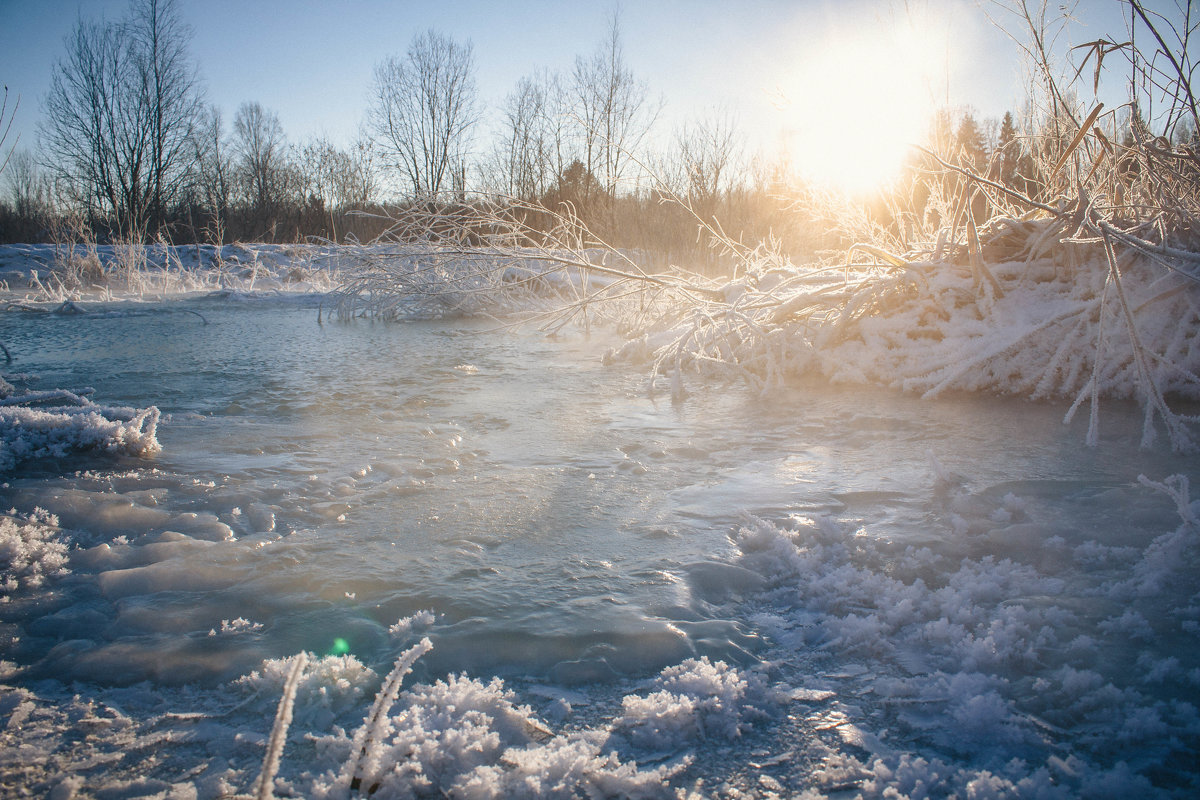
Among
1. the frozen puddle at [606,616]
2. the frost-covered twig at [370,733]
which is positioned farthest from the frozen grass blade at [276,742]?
the frost-covered twig at [370,733]

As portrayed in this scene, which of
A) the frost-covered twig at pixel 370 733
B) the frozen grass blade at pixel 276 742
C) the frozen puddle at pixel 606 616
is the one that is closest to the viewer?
the frozen grass blade at pixel 276 742

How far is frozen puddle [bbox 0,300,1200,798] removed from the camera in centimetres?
109

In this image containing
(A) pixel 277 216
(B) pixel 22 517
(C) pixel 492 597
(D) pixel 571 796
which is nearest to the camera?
(D) pixel 571 796

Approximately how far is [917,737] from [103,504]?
7.89ft

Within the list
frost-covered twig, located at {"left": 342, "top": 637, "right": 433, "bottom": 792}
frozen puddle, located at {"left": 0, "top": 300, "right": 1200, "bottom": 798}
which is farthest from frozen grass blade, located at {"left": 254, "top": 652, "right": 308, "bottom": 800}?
frost-covered twig, located at {"left": 342, "top": 637, "right": 433, "bottom": 792}

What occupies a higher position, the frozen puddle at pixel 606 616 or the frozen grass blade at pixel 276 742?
the frozen grass blade at pixel 276 742

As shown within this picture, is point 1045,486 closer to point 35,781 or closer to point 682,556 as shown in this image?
point 682,556

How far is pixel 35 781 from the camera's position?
1035mm

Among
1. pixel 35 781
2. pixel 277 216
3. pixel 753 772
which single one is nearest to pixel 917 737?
pixel 753 772

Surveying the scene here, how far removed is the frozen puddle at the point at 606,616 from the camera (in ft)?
3.56

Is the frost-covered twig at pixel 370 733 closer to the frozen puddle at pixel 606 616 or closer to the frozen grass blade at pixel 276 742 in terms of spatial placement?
the frozen puddle at pixel 606 616

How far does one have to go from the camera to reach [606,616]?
1545 millimetres

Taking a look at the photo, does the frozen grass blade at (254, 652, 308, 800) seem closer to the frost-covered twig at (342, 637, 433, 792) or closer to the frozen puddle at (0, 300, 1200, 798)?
the frozen puddle at (0, 300, 1200, 798)

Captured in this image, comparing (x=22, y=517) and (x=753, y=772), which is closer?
(x=753, y=772)
